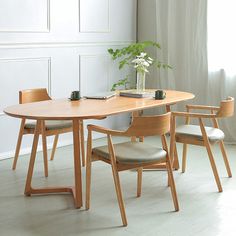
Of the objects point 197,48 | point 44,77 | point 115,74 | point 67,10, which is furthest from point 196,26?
point 44,77

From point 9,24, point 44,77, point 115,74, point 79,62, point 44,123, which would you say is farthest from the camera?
point 115,74

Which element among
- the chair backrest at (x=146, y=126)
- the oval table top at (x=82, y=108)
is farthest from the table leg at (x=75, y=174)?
the chair backrest at (x=146, y=126)

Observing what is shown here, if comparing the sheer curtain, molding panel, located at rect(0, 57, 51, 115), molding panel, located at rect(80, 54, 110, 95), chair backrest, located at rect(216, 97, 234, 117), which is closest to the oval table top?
chair backrest, located at rect(216, 97, 234, 117)

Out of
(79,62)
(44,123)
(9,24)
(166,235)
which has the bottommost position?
(166,235)

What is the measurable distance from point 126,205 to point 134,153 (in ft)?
1.50

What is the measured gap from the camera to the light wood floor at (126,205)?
3.20 m

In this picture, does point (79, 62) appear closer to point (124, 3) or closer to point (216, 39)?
point (124, 3)

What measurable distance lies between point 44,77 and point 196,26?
1774 mm

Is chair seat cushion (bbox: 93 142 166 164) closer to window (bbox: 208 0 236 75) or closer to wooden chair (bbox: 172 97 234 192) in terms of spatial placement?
wooden chair (bbox: 172 97 234 192)

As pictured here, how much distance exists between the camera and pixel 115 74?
5.95 metres

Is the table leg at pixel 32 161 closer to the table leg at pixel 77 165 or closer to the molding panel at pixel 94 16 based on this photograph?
the table leg at pixel 77 165

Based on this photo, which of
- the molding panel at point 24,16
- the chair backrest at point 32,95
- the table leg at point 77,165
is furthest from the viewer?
the molding panel at point 24,16

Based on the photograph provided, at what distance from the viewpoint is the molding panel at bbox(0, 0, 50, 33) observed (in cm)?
466

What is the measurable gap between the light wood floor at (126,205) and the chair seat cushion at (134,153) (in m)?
0.39
